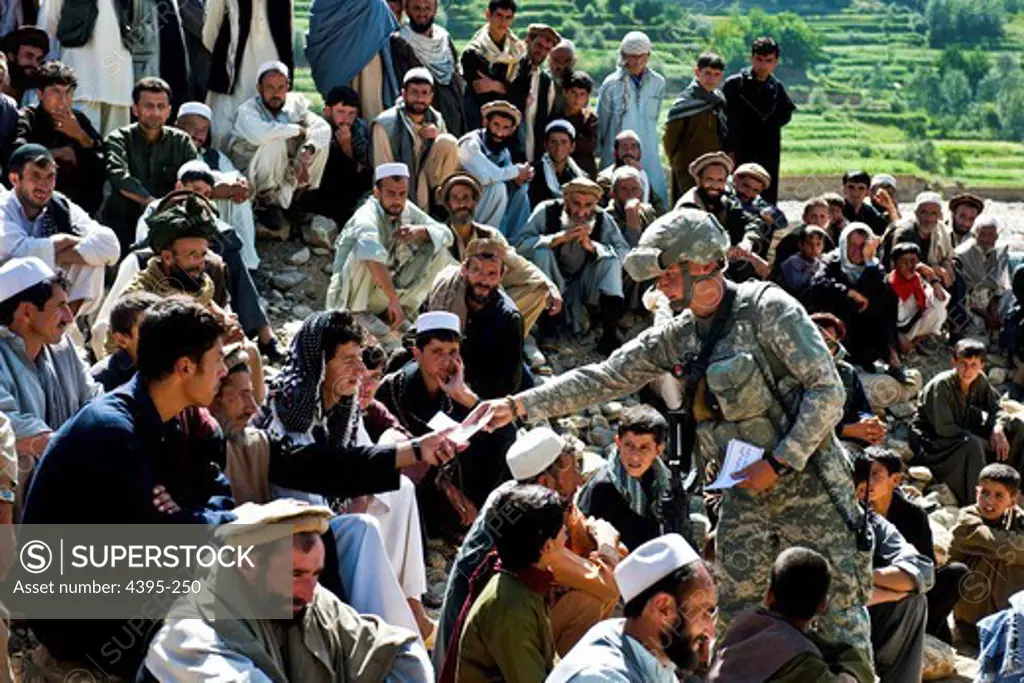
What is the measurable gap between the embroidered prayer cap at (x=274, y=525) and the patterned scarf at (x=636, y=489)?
118 inches

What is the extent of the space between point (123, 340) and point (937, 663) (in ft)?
14.0

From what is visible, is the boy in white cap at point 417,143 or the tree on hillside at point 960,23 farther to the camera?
the tree on hillside at point 960,23

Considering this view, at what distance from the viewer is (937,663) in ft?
27.4

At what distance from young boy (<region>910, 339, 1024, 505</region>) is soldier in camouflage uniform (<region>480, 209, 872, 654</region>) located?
5.68m

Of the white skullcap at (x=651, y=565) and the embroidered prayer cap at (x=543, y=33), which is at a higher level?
the white skullcap at (x=651, y=565)

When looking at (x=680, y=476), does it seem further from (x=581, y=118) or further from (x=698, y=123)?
(x=698, y=123)

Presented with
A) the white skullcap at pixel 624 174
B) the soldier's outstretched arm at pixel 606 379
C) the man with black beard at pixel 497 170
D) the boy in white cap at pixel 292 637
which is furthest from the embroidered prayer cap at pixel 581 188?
the boy in white cap at pixel 292 637

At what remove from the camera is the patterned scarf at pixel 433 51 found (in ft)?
40.0

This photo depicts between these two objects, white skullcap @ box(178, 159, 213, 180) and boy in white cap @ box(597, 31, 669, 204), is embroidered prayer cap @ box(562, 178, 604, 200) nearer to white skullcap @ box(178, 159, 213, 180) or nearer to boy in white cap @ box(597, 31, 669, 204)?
boy in white cap @ box(597, 31, 669, 204)

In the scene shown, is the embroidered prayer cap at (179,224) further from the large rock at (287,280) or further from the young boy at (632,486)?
the large rock at (287,280)

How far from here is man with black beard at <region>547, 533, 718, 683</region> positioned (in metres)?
4.43

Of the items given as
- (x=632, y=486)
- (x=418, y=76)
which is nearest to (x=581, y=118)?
(x=418, y=76)

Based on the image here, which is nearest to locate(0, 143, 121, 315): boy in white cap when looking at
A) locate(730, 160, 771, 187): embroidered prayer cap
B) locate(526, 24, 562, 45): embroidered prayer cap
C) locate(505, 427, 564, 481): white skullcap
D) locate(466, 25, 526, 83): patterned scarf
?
locate(505, 427, 564, 481): white skullcap

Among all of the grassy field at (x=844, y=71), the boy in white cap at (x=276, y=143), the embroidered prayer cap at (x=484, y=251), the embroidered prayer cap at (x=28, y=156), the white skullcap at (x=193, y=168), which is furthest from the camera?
the grassy field at (x=844, y=71)
